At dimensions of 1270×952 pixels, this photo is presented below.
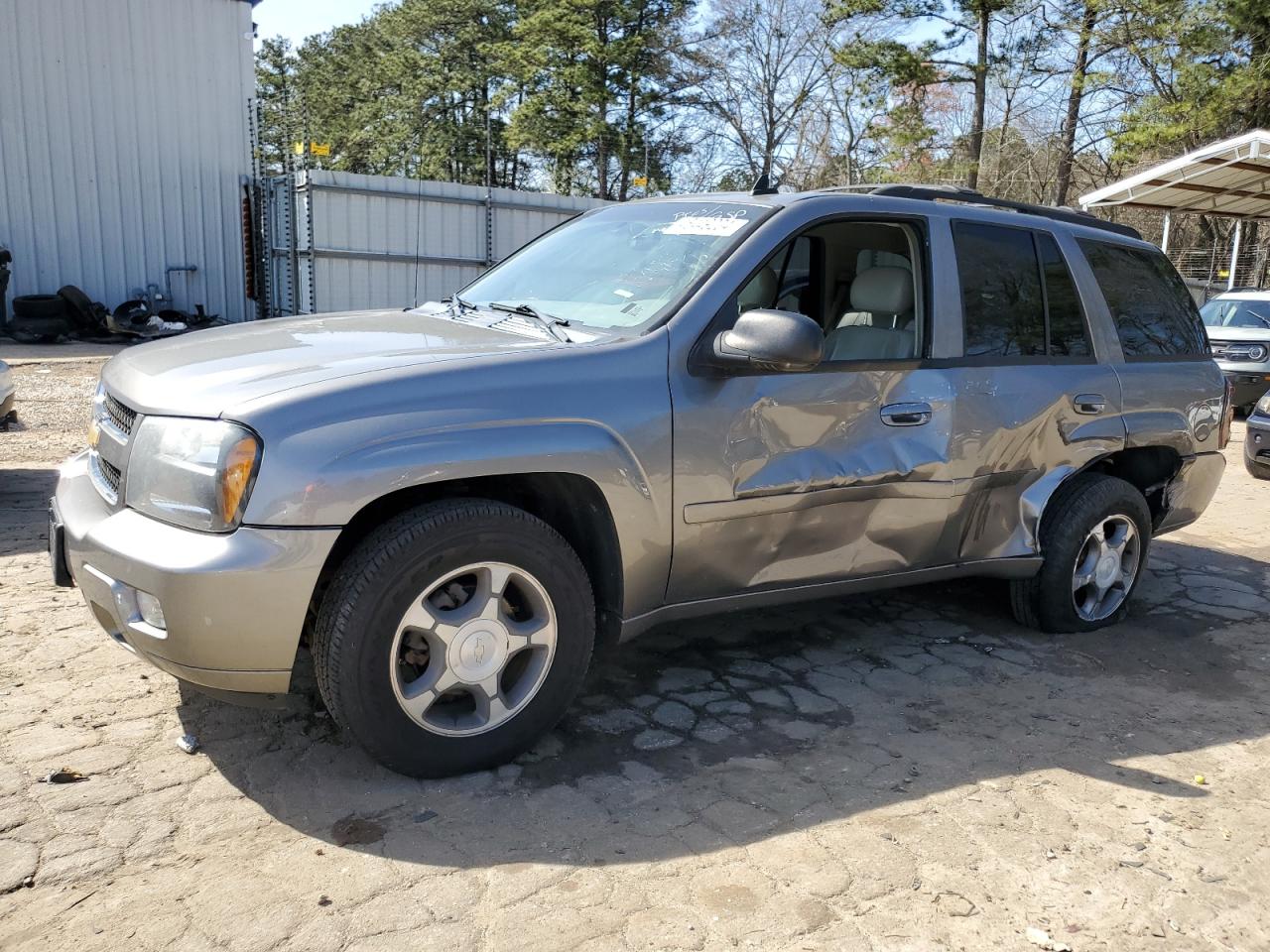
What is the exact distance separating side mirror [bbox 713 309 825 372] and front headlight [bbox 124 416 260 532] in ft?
4.76

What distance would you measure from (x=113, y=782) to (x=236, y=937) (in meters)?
0.88

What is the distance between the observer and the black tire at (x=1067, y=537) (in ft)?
14.4

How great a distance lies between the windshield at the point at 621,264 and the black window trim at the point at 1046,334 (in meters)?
0.94

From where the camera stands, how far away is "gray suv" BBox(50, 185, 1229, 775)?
269cm

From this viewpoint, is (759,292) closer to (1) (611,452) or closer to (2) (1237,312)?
(1) (611,452)

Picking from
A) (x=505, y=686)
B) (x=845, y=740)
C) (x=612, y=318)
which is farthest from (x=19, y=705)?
(x=845, y=740)

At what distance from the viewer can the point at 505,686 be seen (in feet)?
10.3

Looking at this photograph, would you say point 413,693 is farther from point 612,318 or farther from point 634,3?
point 634,3

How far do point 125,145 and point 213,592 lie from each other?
55.8ft

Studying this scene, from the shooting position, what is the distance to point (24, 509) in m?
5.77

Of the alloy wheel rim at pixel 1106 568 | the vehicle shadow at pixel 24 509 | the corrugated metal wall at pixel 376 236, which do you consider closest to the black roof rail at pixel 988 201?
the alloy wheel rim at pixel 1106 568

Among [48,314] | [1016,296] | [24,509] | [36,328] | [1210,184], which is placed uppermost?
[1210,184]

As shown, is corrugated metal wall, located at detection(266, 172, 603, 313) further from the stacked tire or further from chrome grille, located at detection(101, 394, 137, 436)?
chrome grille, located at detection(101, 394, 137, 436)

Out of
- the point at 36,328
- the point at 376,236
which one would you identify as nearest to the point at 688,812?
the point at 376,236
